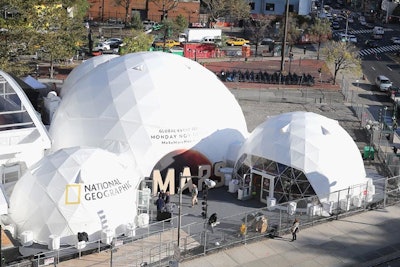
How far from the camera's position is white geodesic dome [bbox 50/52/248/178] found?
100ft

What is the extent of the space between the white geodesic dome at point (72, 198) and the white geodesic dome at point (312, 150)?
7.36 metres

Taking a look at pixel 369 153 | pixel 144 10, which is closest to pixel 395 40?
pixel 144 10

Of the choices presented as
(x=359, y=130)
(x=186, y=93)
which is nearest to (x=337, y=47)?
(x=359, y=130)

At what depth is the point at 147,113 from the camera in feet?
101

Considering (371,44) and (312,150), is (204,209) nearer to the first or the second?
(312,150)

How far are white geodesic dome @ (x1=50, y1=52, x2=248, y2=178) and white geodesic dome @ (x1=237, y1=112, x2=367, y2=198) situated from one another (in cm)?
240

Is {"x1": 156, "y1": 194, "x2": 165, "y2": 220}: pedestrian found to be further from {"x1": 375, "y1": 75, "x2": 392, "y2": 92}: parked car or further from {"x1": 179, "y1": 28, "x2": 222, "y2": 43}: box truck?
{"x1": 179, "y1": 28, "x2": 222, "y2": 43}: box truck

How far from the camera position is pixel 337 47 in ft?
197

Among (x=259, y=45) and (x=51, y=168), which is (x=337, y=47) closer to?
(x=259, y=45)

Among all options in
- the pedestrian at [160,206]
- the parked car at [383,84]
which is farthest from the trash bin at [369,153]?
the parked car at [383,84]

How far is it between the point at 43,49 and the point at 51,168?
21712 millimetres

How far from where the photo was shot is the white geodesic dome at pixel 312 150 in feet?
96.5

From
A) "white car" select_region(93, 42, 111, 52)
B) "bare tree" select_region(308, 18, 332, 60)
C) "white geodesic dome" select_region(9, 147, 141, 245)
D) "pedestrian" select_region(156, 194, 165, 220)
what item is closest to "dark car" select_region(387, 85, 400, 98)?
"bare tree" select_region(308, 18, 332, 60)

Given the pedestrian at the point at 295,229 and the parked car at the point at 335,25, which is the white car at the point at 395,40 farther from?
the pedestrian at the point at 295,229
